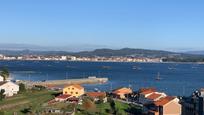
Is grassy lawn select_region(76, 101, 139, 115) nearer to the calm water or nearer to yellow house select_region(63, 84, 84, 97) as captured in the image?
yellow house select_region(63, 84, 84, 97)

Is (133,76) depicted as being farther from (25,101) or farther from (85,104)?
(85,104)

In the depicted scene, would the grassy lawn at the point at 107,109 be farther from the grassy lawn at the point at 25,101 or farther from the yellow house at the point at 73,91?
the yellow house at the point at 73,91

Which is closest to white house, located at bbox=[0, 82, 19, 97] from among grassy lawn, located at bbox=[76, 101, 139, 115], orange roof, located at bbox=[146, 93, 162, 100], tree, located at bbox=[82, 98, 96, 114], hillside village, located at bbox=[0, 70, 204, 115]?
hillside village, located at bbox=[0, 70, 204, 115]

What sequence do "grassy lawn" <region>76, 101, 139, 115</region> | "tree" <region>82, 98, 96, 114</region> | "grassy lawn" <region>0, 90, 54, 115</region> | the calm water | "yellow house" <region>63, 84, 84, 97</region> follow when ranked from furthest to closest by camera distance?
the calm water → "yellow house" <region>63, 84, 84, 97</region> → "tree" <region>82, 98, 96, 114</region> → "grassy lawn" <region>0, 90, 54, 115</region> → "grassy lawn" <region>76, 101, 139, 115</region>

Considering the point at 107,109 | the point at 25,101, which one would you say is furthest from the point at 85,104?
the point at 25,101

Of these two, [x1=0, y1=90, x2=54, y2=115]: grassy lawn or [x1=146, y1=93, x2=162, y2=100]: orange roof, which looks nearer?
[x1=0, y1=90, x2=54, y2=115]: grassy lawn

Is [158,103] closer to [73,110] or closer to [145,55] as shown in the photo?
[73,110]

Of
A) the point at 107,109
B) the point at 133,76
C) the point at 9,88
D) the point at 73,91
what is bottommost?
the point at 133,76

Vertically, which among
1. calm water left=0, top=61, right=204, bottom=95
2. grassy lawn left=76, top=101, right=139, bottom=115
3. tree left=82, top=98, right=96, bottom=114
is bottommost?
calm water left=0, top=61, right=204, bottom=95

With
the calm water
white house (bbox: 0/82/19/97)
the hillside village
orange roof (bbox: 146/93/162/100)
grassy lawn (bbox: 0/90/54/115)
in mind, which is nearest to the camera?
the hillside village

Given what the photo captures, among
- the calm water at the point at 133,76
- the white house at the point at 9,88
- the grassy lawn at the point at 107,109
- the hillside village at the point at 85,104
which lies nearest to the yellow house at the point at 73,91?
the hillside village at the point at 85,104
